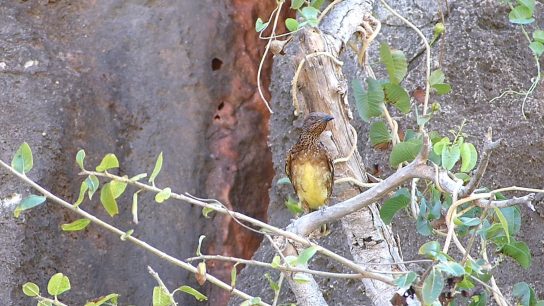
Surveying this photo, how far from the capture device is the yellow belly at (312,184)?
3756 millimetres

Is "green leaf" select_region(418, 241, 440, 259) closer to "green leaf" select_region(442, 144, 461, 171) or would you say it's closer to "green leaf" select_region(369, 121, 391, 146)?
"green leaf" select_region(442, 144, 461, 171)

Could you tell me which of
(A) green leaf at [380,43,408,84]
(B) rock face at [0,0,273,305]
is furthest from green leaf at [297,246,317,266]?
(B) rock face at [0,0,273,305]

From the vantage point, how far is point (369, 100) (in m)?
2.90

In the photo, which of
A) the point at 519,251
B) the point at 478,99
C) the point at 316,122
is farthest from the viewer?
the point at 478,99

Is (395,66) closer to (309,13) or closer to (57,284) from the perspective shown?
(309,13)

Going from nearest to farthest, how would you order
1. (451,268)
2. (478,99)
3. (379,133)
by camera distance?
(451,268)
(379,133)
(478,99)

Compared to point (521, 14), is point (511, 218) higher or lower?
lower

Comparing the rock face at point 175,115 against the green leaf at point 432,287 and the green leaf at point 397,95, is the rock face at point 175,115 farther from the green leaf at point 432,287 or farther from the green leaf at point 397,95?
the green leaf at point 432,287

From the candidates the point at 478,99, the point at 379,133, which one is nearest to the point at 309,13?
the point at 379,133

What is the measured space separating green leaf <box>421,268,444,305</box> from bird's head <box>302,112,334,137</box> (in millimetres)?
977

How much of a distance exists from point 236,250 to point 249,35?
108 centimetres

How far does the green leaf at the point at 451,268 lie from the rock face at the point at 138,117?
2.69 meters

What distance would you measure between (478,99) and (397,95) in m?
1.29

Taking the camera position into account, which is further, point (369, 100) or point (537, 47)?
point (537, 47)
